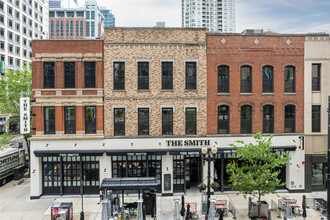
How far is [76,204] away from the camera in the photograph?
17766 millimetres

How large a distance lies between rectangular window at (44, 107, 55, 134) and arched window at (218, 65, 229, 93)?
13620 millimetres

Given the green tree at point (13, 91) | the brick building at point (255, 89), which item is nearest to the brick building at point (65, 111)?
the green tree at point (13, 91)

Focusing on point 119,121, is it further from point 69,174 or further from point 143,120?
point 69,174

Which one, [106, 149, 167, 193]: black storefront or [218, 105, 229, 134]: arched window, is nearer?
[106, 149, 167, 193]: black storefront

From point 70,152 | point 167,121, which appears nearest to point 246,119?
point 167,121

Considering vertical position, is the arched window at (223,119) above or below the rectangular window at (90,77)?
below

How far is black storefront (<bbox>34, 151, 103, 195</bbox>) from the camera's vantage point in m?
19.5

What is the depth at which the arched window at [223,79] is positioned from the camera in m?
19.9

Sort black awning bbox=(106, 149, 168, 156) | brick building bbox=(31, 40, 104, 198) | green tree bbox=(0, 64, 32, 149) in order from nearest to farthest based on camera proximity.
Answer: black awning bbox=(106, 149, 168, 156) < brick building bbox=(31, 40, 104, 198) < green tree bbox=(0, 64, 32, 149)

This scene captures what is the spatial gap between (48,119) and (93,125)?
3.57m

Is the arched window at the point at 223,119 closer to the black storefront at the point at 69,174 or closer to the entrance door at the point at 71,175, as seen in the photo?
the black storefront at the point at 69,174

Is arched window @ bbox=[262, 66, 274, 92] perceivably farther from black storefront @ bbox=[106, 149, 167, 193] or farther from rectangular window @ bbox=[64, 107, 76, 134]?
rectangular window @ bbox=[64, 107, 76, 134]

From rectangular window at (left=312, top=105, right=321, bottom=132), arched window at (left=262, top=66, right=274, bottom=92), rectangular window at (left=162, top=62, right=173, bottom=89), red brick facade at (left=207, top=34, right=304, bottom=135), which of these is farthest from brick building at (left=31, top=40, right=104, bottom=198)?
rectangular window at (left=312, top=105, right=321, bottom=132)

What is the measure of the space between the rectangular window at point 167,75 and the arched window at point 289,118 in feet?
32.4
